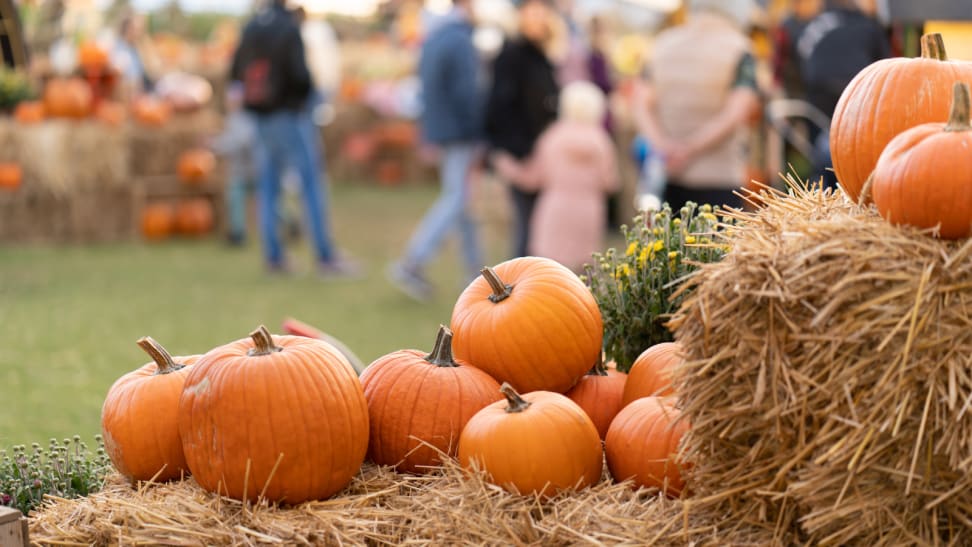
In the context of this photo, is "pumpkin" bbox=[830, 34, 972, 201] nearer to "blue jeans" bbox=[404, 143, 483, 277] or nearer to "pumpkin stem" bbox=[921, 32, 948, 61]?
"pumpkin stem" bbox=[921, 32, 948, 61]

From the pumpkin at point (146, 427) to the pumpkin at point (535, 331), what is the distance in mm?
802

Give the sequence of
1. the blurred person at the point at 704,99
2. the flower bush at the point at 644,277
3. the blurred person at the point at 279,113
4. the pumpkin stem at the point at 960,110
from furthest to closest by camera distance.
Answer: the blurred person at the point at 279,113
the blurred person at the point at 704,99
the flower bush at the point at 644,277
the pumpkin stem at the point at 960,110

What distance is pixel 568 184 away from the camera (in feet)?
25.2

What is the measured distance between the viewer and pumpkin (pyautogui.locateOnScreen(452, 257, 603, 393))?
299 cm

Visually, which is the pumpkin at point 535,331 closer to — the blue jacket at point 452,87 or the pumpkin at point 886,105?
the pumpkin at point 886,105

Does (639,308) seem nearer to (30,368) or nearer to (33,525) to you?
(33,525)

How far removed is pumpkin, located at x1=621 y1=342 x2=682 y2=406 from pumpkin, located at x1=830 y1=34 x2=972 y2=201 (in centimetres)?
63

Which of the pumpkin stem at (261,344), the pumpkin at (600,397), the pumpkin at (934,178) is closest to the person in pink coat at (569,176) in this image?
the pumpkin at (600,397)

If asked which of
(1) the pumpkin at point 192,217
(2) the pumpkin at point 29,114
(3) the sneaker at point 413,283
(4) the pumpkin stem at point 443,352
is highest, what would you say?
(2) the pumpkin at point 29,114

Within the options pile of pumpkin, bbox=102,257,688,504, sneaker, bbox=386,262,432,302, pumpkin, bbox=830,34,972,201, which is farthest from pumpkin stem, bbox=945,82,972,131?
sneaker, bbox=386,262,432,302

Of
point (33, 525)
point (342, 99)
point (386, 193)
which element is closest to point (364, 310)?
point (33, 525)

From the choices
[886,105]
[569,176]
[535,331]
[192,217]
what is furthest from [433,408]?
[192,217]

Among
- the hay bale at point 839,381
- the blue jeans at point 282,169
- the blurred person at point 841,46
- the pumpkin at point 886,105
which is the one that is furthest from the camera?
the blue jeans at point 282,169

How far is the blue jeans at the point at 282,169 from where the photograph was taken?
9.02 m
